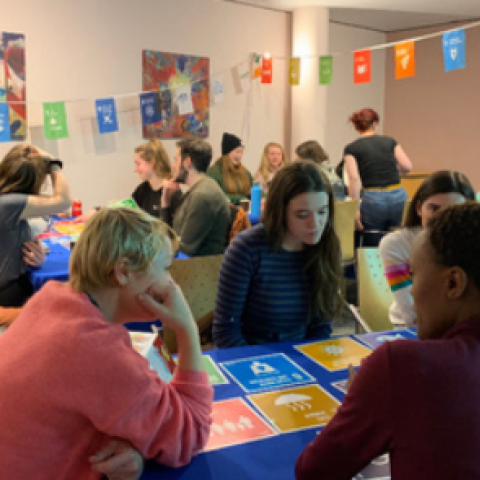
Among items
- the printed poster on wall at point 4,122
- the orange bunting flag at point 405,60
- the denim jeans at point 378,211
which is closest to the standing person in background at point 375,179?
the denim jeans at point 378,211

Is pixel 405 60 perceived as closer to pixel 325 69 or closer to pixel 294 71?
pixel 325 69

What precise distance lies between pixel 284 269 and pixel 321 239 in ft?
0.54

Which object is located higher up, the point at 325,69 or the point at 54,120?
the point at 325,69

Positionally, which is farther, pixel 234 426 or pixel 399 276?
pixel 399 276

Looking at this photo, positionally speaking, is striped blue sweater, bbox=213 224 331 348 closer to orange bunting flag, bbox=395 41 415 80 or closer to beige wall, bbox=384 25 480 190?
orange bunting flag, bbox=395 41 415 80

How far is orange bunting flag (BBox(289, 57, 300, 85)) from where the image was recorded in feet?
19.7

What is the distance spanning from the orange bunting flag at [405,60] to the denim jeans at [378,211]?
118 cm

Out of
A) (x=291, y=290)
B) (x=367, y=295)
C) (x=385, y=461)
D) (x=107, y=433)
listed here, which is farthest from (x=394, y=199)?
(x=107, y=433)

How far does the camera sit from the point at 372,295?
226 cm

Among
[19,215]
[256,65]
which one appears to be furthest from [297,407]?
[256,65]

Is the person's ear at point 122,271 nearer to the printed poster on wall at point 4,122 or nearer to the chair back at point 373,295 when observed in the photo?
the chair back at point 373,295

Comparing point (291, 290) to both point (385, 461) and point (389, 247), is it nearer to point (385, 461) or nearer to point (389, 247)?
point (389, 247)

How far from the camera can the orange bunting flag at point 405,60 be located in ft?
15.3

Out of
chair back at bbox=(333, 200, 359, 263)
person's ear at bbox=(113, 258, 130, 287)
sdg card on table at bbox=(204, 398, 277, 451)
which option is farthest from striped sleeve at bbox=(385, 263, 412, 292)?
chair back at bbox=(333, 200, 359, 263)
